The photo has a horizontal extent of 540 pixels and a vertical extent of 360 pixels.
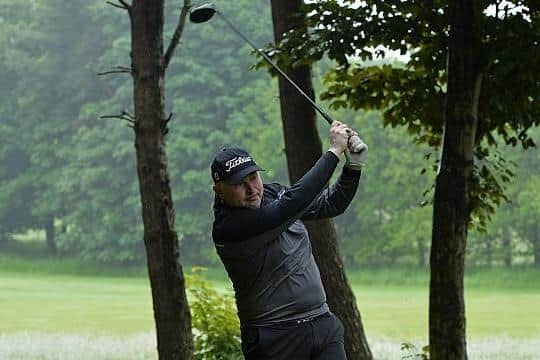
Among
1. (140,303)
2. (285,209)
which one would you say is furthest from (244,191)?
(140,303)

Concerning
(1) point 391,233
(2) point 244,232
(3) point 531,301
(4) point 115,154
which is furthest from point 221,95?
(2) point 244,232

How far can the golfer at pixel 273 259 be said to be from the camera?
391 cm

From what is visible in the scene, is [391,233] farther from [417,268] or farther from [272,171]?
[272,171]

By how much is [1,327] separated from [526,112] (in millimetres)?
17327

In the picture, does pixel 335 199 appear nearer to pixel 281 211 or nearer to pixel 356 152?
pixel 356 152

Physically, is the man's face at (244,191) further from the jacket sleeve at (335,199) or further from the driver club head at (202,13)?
the driver club head at (202,13)

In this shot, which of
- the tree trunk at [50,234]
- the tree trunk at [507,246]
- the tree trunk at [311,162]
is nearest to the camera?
the tree trunk at [311,162]

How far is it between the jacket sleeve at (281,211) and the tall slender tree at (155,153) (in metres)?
2.74

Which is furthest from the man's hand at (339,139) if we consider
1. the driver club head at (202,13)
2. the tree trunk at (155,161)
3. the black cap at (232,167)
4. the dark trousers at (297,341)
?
the tree trunk at (155,161)

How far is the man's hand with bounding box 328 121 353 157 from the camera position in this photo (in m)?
3.98

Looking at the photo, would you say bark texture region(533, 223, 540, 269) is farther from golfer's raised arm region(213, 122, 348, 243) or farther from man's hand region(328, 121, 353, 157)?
golfer's raised arm region(213, 122, 348, 243)

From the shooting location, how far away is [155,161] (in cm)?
663

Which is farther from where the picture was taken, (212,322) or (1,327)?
(1,327)

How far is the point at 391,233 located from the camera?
104 feet
